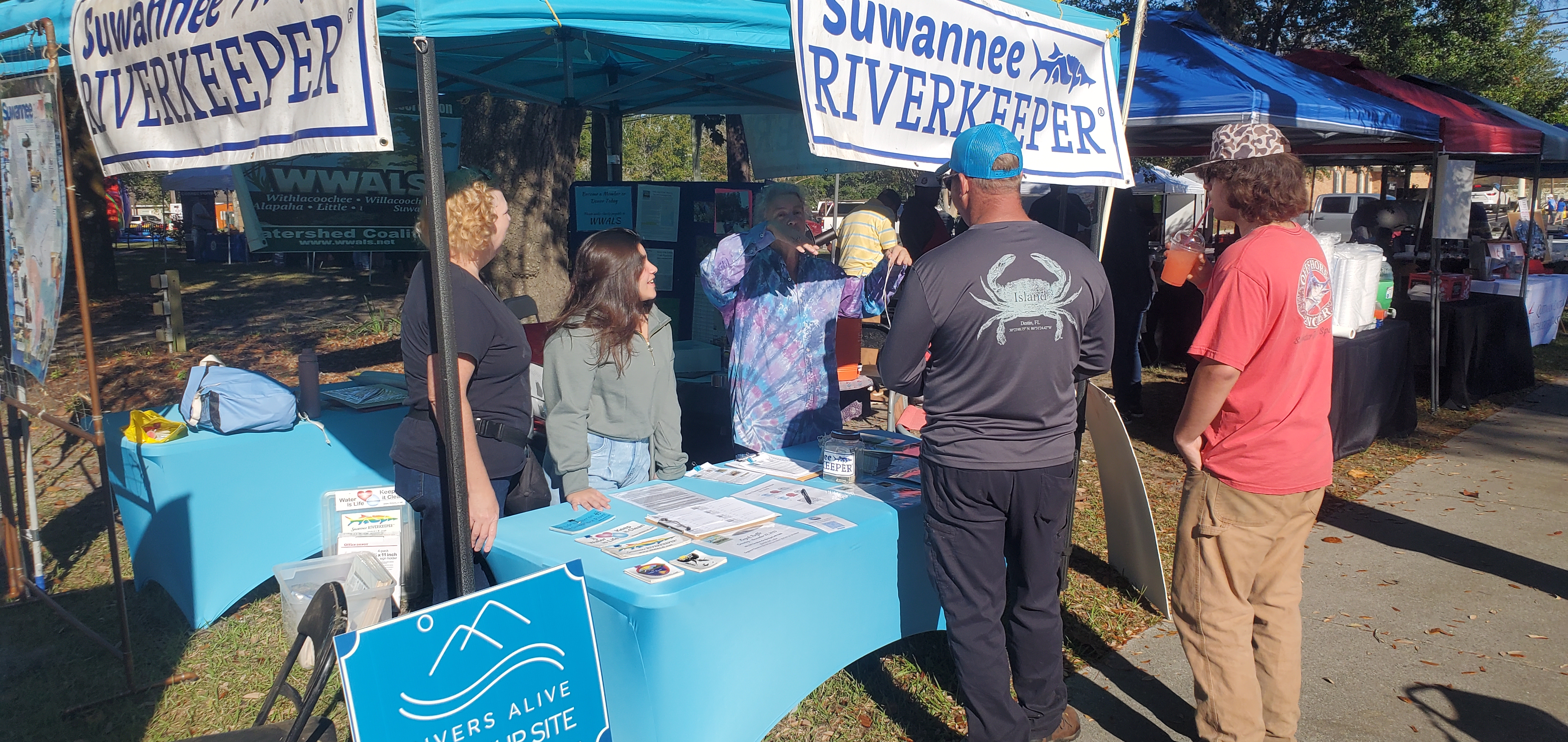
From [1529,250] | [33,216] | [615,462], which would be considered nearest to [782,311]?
[615,462]

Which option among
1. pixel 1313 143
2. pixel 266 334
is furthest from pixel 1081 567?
pixel 266 334

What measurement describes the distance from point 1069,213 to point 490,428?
19.8 ft

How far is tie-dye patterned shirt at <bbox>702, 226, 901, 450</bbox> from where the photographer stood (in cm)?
352

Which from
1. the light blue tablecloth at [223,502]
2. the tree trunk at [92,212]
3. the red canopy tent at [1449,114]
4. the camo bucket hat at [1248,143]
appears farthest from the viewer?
the tree trunk at [92,212]

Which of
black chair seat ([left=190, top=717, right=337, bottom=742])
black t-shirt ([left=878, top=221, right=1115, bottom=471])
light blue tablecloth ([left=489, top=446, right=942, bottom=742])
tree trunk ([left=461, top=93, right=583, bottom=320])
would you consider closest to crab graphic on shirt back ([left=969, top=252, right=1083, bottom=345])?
black t-shirt ([left=878, top=221, right=1115, bottom=471])

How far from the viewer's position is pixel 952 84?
10.2 feet

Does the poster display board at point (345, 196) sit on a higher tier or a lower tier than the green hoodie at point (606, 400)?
higher

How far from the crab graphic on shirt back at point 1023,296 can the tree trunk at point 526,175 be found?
5.28 m

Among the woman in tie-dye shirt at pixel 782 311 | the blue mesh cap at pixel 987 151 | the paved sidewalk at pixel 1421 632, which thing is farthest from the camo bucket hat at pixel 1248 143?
the paved sidewalk at pixel 1421 632

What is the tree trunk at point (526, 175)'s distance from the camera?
722cm

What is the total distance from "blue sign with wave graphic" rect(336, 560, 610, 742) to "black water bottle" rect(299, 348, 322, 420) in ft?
7.99

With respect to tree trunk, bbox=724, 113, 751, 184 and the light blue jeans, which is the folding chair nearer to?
the light blue jeans

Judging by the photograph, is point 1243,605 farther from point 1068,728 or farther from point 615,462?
point 615,462

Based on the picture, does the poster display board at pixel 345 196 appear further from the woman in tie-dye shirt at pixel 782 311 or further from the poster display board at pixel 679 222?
the woman in tie-dye shirt at pixel 782 311
